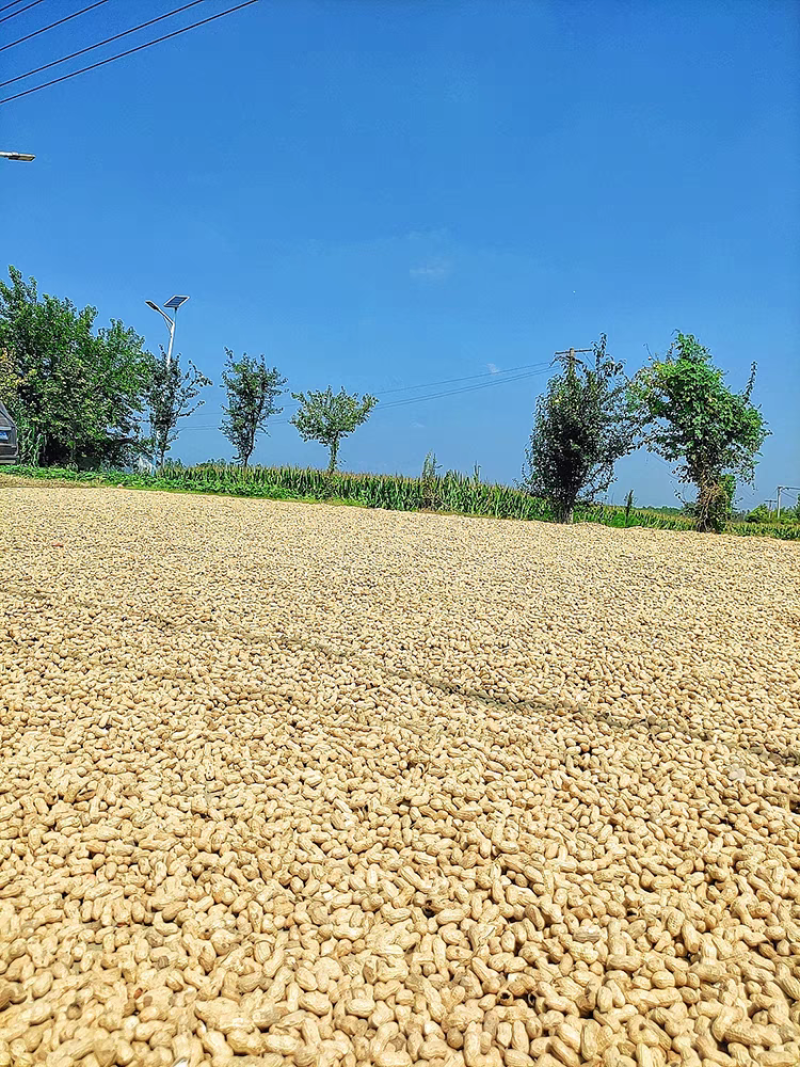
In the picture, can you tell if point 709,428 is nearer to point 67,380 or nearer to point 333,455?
point 333,455

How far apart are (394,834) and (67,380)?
2246cm

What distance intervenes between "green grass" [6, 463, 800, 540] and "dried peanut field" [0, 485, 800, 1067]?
33.3 ft

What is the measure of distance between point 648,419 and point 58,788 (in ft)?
42.1

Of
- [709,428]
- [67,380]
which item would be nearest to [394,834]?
[709,428]

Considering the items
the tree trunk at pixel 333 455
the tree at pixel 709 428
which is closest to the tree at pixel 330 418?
the tree trunk at pixel 333 455

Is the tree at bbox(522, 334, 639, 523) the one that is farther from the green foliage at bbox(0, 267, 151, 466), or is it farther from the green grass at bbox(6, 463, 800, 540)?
the green foliage at bbox(0, 267, 151, 466)

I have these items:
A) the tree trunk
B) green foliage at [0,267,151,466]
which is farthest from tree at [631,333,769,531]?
green foliage at [0,267,151,466]

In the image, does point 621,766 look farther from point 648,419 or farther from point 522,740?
point 648,419

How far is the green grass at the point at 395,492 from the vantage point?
14.6 m

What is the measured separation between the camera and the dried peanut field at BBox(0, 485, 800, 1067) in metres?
1.46

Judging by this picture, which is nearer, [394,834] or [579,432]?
[394,834]

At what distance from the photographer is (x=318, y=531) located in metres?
8.27

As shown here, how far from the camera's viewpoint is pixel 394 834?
2.14 metres

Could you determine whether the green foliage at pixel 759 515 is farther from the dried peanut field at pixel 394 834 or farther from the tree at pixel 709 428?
the dried peanut field at pixel 394 834
